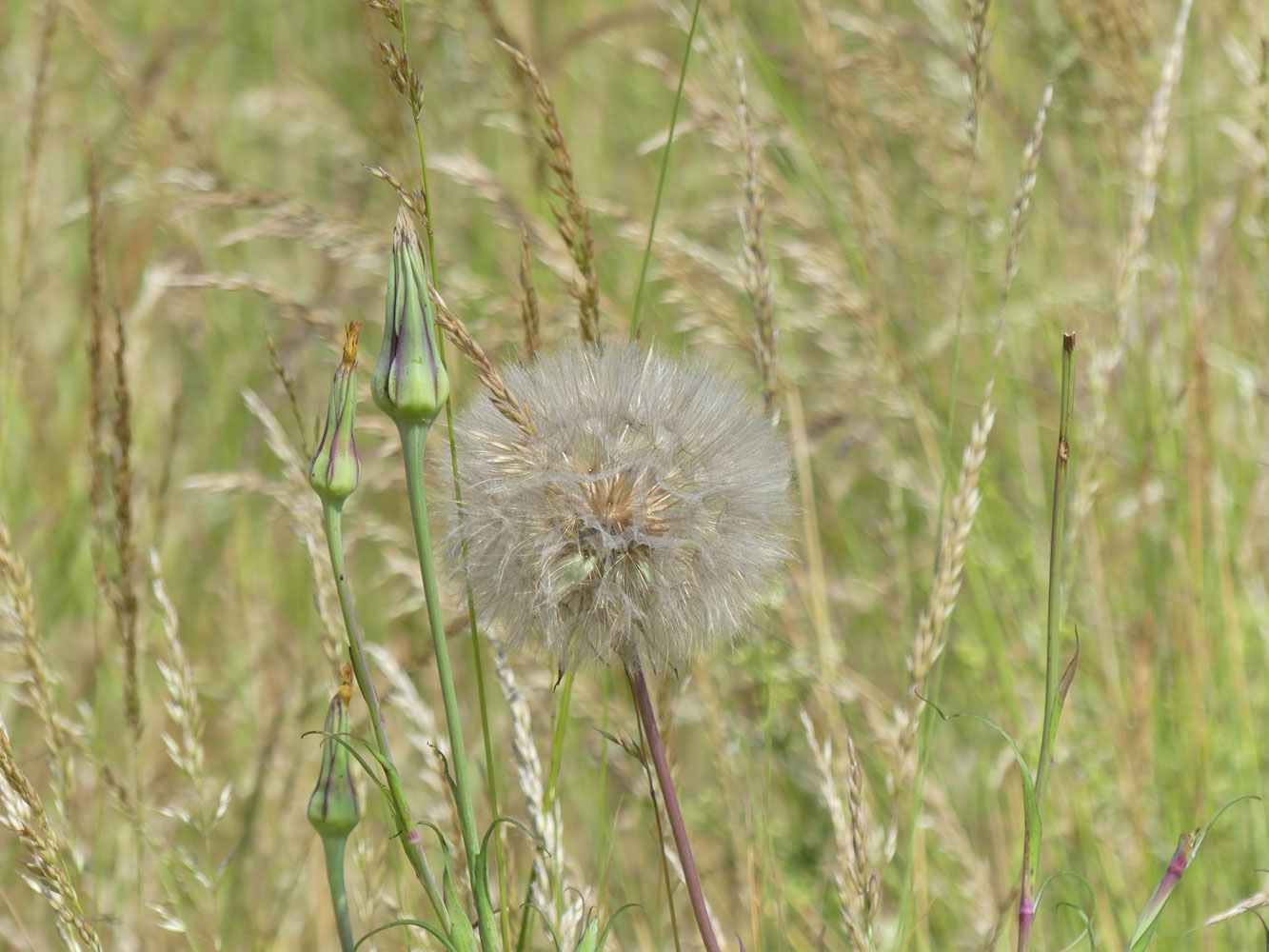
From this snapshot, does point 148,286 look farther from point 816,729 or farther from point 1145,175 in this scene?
point 1145,175

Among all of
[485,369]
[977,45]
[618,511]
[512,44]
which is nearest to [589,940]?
[618,511]

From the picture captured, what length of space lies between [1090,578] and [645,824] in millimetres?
1074

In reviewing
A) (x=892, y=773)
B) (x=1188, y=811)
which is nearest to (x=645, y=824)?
(x=892, y=773)

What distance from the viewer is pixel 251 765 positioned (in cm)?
260

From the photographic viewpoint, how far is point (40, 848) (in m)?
1.34

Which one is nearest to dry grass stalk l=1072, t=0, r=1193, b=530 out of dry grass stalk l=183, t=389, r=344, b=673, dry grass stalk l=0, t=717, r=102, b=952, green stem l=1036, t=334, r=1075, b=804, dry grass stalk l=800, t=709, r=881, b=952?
dry grass stalk l=800, t=709, r=881, b=952

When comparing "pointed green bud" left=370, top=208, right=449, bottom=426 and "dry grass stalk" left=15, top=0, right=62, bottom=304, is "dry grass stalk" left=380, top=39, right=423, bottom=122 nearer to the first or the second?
"pointed green bud" left=370, top=208, right=449, bottom=426

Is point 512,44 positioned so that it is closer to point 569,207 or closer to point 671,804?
point 569,207

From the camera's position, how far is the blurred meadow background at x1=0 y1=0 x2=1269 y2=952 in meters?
1.86

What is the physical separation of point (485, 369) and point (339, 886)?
0.49 metres

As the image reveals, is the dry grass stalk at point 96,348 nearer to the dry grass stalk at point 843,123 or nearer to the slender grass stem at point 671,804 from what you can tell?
the slender grass stem at point 671,804

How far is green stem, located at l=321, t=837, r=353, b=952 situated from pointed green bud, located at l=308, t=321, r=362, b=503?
0.32 meters

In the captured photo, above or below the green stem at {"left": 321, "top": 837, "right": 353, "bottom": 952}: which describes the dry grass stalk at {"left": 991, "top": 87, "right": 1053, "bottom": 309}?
above

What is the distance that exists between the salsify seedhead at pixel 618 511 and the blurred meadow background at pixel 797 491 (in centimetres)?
26
